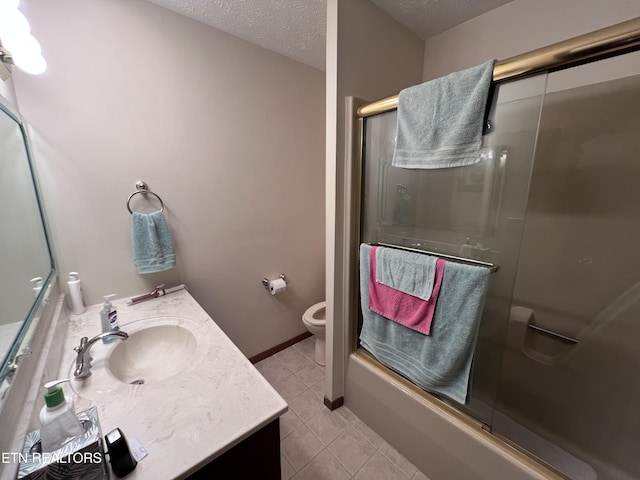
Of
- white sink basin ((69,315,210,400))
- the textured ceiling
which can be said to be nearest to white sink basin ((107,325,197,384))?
white sink basin ((69,315,210,400))

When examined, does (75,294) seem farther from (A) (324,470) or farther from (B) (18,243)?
(A) (324,470)

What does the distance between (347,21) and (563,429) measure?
2.33 metres

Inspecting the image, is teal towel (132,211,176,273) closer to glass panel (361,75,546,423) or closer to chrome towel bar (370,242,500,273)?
glass panel (361,75,546,423)

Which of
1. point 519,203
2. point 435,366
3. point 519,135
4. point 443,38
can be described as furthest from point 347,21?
point 435,366

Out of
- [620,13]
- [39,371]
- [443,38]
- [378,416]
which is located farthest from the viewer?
[443,38]

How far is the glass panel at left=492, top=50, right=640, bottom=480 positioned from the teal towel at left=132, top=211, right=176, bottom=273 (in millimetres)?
1796

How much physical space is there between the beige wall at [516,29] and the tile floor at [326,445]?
2.23m

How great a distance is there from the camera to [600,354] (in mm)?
1188

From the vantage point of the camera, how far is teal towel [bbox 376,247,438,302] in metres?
1.05

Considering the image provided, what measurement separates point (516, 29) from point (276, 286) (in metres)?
2.08

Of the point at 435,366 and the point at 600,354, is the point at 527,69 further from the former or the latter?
the point at 600,354

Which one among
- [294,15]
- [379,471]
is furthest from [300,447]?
[294,15]

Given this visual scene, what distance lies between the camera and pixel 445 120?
0.96 meters

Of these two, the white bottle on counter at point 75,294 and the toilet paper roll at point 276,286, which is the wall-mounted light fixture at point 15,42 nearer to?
the white bottle on counter at point 75,294
